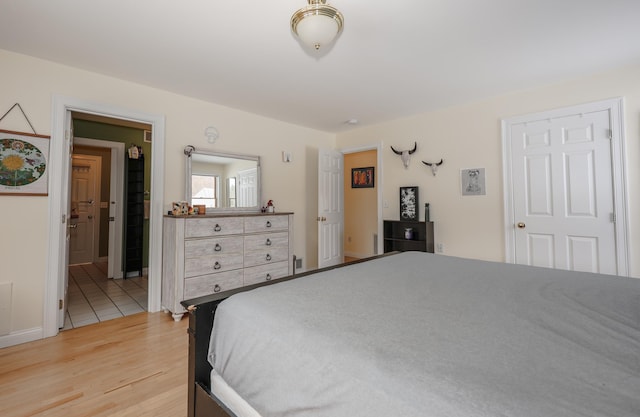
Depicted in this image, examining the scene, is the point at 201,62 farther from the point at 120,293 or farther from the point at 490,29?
the point at 120,293

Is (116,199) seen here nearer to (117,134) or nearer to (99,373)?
(117,134)

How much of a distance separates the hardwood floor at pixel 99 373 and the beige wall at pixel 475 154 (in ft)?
10.6

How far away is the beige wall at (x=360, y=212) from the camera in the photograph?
5664mm

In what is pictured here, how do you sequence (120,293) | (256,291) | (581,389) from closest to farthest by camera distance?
(581,389) → (256,291) → (120,293)

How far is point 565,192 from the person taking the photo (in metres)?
2.89

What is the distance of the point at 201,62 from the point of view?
2.48m

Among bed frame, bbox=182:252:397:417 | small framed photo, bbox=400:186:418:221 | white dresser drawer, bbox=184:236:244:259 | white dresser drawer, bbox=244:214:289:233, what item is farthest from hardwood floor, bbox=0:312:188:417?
small framed photo, bbox=400:186:418:221

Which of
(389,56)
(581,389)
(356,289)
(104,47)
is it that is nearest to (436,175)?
(389,56)

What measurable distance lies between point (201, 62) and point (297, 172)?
215 centimetres

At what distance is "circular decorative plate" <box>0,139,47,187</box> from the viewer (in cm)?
225

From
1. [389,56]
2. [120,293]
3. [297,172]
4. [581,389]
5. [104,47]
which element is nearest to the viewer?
[581,389]

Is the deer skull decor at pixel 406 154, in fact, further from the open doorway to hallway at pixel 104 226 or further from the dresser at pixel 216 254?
the open doorway to hallway at pixel 104 226

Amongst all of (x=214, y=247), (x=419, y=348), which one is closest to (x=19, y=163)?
(x=214, y=247)

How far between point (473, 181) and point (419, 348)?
3252 millimetres
